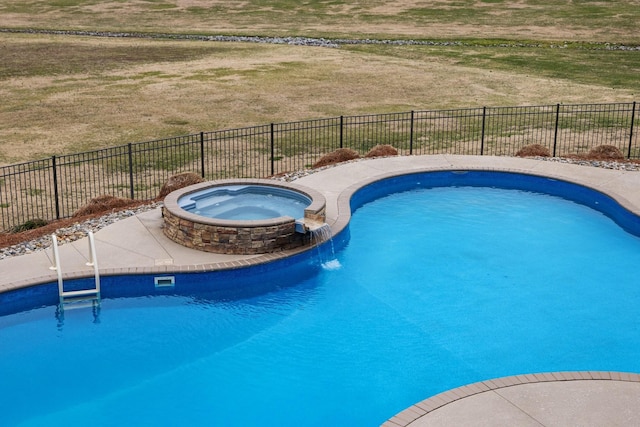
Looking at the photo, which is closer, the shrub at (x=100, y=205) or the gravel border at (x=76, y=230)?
the gravel border at (x=76, y=230)

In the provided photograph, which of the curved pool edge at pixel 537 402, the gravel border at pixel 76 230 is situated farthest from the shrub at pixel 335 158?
the curved pool edge at pixel 537 402

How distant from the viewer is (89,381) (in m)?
12.6

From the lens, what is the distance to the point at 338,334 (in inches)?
555

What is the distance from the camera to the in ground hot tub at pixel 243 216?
53.2 ft

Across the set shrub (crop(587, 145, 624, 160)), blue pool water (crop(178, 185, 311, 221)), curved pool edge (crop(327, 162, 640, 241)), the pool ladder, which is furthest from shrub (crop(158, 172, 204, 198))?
→ shrub (crop(587, 145, 624, 160))

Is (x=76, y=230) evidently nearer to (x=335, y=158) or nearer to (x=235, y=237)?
(x=235, y=237)

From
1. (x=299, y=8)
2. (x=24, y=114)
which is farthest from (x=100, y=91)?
(x=299, y=8)

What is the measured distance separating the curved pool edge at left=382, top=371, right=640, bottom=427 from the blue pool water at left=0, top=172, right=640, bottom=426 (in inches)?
57.5

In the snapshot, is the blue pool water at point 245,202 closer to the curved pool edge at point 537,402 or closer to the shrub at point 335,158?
the shrub at point 335,158

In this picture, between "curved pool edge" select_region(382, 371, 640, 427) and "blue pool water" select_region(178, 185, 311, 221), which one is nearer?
"curved pool edge" select_region(382, 371, 640, 427)

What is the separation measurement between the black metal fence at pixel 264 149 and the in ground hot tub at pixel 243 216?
2264 millimetres

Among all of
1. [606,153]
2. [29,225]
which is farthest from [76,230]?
[606,153]

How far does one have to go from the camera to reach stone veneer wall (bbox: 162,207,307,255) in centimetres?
1616

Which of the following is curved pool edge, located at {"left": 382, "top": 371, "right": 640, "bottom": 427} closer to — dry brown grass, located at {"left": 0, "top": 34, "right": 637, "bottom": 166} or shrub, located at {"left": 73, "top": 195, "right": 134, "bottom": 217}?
shrub, located at {"left": 73, "top": 195, "right": 134, "bottom": 217}
